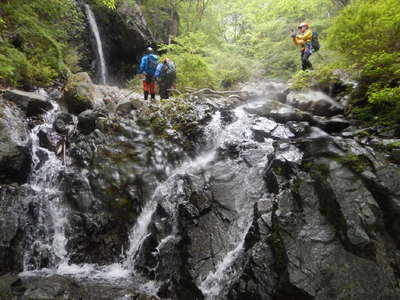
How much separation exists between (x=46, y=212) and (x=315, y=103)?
8960mm

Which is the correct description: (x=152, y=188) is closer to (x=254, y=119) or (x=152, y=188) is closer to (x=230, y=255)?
(x=230, y=255)

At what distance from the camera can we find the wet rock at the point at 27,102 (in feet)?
26.0

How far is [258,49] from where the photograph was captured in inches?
733

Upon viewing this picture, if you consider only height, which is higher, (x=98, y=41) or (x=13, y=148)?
(x=98, y=41)

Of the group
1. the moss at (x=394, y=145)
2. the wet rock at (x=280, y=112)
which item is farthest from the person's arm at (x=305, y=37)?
the moss at (x=394, y=145)

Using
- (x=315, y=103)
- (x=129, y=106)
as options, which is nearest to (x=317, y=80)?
(x=315, y=103)

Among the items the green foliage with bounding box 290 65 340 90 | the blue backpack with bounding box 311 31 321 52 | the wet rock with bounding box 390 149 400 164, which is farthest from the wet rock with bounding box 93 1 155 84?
the wet rock with bounding box 390 149 400 164

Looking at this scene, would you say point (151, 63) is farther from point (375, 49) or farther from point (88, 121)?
point (375, 49)

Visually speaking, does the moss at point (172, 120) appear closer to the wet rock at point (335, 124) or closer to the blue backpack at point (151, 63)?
the blue backpack at point (151, 63)

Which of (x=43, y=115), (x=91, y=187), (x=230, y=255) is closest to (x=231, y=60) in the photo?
(x=43, y=115)

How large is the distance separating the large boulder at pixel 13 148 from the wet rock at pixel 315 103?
29.5ft

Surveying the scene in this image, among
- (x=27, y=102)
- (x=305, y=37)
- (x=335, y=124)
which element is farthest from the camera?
(x=305, y=37)

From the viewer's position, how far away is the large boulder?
6184 mm

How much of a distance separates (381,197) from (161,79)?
26.7 feet
